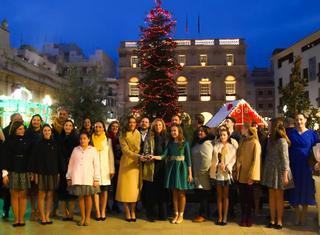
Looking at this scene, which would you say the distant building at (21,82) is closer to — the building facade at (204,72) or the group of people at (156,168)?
the building facade at (204,72)

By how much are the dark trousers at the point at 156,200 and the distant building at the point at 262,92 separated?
50650 millimetres

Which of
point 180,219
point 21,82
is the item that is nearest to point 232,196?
point 180,219

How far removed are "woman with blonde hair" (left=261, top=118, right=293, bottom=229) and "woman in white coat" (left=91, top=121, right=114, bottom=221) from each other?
293 cm

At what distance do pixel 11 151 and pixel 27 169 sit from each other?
44cm

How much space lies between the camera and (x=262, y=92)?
58.5 meters

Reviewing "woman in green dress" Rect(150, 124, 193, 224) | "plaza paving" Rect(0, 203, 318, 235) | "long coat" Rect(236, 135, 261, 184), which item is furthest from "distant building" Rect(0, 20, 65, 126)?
"long coat" Rect(236, 135, 261, 184)

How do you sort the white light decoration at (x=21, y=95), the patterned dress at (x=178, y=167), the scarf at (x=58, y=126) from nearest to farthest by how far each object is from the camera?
the patterned dress at (x=178, y=167) < the scarf at (x=58, y=126) < the white light decoration at (x=21, y=95)

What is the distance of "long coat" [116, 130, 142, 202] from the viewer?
8078 mm

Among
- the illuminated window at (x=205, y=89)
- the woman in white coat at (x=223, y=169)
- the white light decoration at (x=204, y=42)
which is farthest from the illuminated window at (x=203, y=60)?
the woman in white coat at (x=223, y=169)

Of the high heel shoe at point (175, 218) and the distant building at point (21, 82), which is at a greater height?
the distant building at point (21, 82)

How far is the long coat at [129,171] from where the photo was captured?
26.5ft

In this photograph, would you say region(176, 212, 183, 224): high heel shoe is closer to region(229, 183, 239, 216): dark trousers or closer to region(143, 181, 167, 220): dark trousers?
region(143, 181, 167, 220): dark trousers

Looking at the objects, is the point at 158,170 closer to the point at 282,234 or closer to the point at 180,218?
the point at 180,218

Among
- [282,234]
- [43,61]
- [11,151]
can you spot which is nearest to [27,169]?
[11,151]
